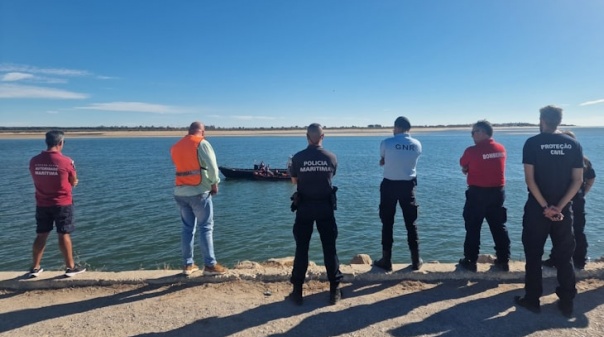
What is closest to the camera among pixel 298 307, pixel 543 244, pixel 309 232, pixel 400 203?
pixel 543 244

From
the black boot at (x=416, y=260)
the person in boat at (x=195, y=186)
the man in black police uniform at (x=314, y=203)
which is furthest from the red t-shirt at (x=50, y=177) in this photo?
the black boot at (x=416, y=260)

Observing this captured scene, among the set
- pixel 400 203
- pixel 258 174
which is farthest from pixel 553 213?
pixel 258 174

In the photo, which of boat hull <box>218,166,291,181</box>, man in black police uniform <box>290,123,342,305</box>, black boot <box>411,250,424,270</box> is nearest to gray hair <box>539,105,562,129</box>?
black boot <box>411,250,424,270</box>

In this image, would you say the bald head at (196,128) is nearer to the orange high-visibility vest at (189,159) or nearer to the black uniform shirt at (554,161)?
the orange high-visibility vest at (189,159)

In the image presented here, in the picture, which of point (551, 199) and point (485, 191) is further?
point (485, 191)

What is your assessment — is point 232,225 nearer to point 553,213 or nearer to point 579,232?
point 579,232

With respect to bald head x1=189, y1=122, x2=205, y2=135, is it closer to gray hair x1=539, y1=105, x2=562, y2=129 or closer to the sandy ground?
the sandy ground

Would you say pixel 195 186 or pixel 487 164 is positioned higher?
pixel 487 164

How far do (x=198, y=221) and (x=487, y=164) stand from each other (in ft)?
13.3

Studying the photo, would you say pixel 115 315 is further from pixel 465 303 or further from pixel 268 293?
pixel 465 303

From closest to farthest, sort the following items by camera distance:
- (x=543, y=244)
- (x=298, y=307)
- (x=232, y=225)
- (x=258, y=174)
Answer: (x=543, y=244) → (x=298, y=307) → (x=232, y=225) → (x=258, y=174)

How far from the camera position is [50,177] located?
4.88 meters

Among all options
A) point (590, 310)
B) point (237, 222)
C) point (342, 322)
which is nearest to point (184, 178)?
point (342, 322)

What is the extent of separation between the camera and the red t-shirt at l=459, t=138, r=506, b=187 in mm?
4895
